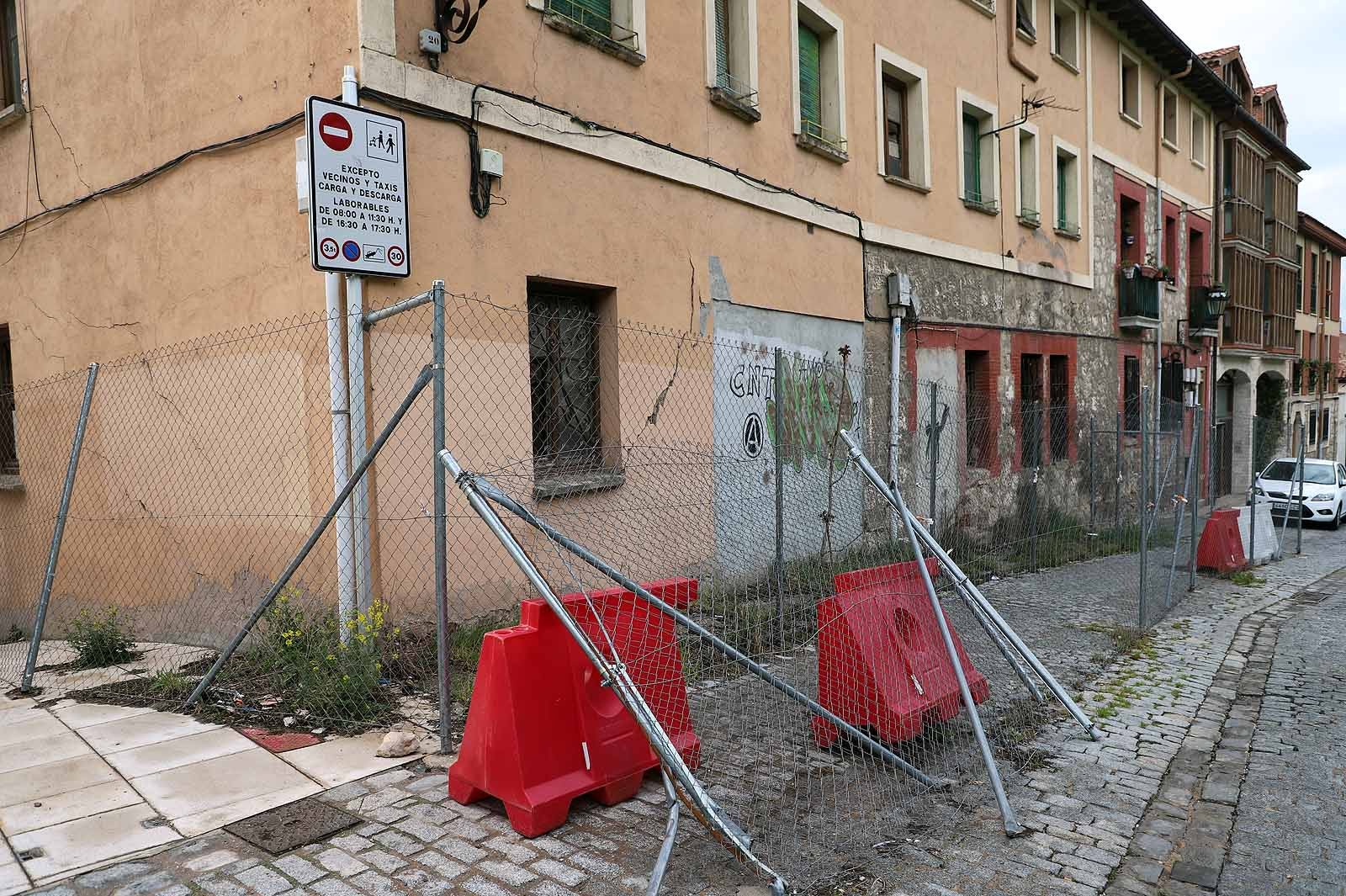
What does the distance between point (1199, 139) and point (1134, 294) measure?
7484 mm

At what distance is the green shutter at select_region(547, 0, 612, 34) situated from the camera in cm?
Result: 720

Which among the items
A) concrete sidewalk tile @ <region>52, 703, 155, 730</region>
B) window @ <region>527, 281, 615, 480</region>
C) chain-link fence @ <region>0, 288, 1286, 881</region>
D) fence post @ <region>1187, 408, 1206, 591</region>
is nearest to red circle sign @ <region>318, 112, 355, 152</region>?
chain-link fence @ <region>0, 288, 1286, 881</region>

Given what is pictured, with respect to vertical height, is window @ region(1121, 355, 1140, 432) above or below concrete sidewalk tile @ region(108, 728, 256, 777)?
above

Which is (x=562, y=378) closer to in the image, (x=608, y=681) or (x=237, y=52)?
(x=237, y=52)

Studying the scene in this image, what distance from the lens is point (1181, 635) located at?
8.02 meters

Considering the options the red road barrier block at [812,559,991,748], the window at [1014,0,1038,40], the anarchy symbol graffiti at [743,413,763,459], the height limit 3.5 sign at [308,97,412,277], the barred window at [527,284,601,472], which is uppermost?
the window at [1014,0,1038,40]

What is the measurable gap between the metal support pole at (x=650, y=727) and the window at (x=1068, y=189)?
16271 mm

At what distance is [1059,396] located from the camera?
16.8m

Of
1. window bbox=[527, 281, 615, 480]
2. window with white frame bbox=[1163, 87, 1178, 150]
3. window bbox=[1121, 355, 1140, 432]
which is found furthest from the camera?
window with white frame bbox=[1163, 87, 1178, 150]

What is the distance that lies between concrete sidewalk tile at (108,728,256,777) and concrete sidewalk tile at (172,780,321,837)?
62cm

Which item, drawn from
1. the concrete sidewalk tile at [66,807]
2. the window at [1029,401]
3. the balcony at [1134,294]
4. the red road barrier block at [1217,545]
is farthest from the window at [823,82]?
the balcony at [1134,294]

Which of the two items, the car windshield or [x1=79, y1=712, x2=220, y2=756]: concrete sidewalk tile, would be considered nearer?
[x1=79, y1=712, x2=220, y2=756]: concrete sidewalk tile

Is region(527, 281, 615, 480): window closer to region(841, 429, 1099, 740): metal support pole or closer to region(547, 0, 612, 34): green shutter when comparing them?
region(547, 0, 612, 34): green shutter

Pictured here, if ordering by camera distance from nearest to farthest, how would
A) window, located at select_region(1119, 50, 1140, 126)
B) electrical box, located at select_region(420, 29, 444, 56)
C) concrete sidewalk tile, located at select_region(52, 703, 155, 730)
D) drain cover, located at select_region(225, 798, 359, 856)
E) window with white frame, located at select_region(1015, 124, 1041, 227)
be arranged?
drain cover, located at select_region(225, 798, 359, 856)
concrete sidewalk tile, located at select_region(52, 703, 155, 730)
electrical box, located at select_region(420, 29, 444, 56)
window with white frame, located at select_region(1015, 124, 1041, 227)
window, located at select_region(1119, 50, 1140, 126)
